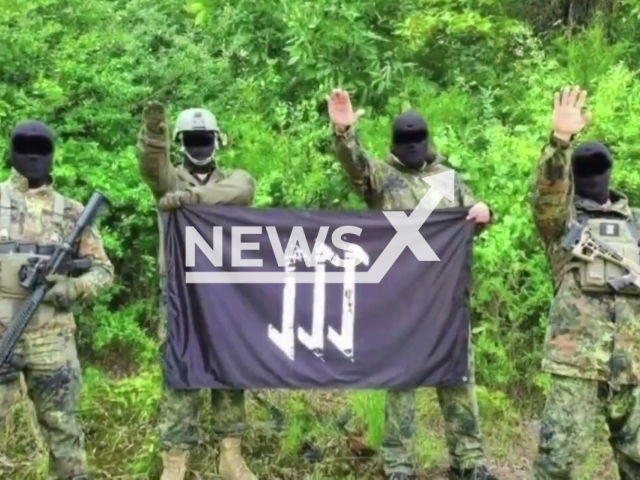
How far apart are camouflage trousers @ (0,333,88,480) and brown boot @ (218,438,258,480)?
787mm

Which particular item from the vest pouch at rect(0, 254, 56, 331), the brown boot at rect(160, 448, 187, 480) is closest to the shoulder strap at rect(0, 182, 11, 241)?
the vest pouch at rect(0, 254, 56, 331)

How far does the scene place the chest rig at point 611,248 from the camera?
15.7ft

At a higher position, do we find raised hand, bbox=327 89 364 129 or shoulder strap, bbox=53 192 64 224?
raised hand, bbox=327 89 364 129

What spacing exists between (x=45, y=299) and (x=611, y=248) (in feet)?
8.99

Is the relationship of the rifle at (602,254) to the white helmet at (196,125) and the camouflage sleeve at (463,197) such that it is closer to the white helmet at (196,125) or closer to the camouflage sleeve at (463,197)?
the camouflage sleeve at (463,197)

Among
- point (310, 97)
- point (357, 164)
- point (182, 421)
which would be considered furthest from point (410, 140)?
point (310, 97)

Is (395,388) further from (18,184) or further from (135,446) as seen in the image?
(18,184)

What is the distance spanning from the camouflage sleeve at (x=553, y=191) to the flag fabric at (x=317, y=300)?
65cm

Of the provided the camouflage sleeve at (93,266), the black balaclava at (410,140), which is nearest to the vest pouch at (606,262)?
the black balaclava at (410,140)

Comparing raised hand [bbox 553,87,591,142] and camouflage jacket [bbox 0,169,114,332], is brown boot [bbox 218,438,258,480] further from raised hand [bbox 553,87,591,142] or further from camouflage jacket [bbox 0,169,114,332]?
raised hand [bbox 553,87,591,142]

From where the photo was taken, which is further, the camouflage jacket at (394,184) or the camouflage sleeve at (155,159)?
the camouflage jacket at (394,184)

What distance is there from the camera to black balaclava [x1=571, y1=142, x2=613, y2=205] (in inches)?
192

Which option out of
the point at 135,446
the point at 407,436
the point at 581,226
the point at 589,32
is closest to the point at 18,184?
the point at 135,446

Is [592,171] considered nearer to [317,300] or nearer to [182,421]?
[317,300]
